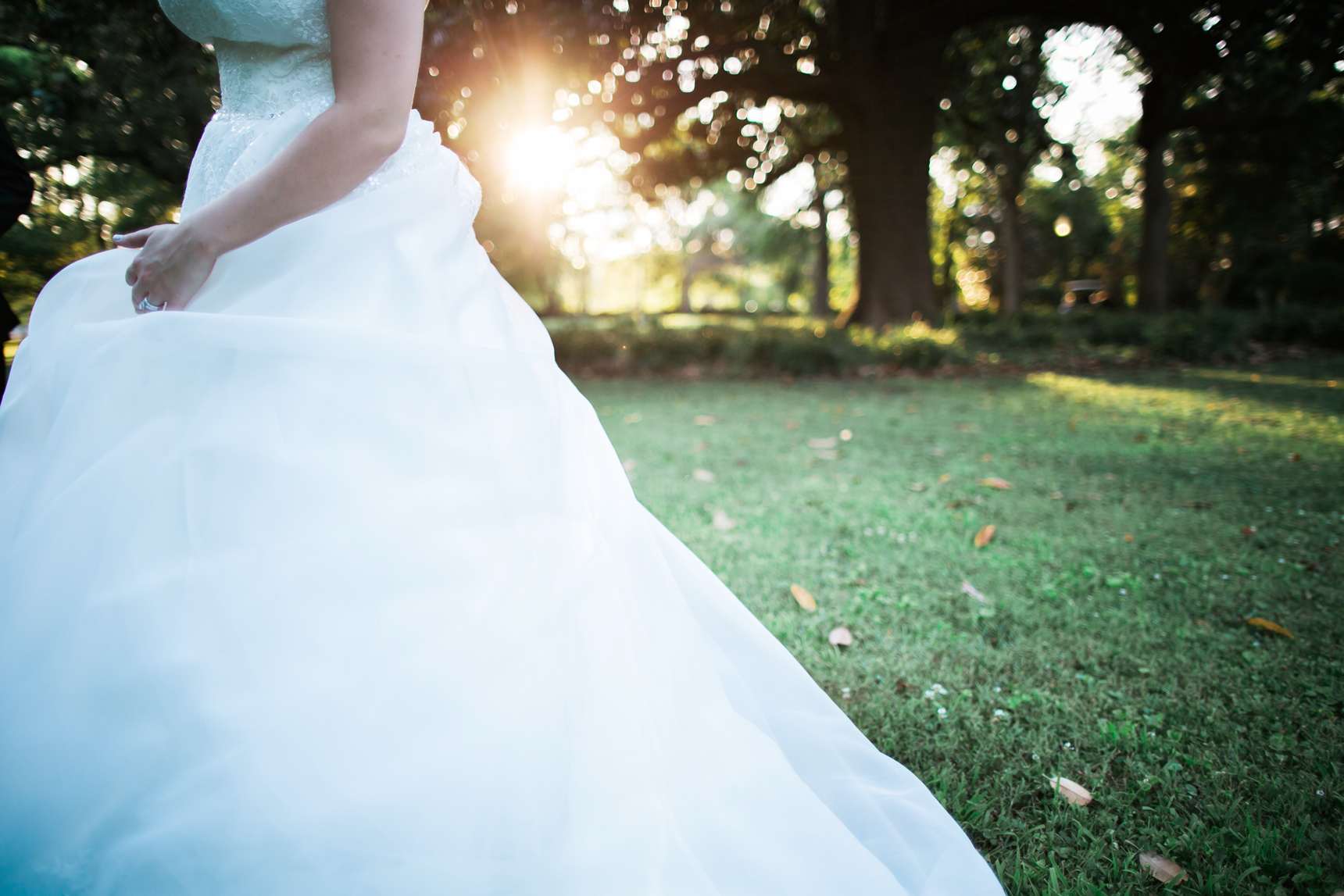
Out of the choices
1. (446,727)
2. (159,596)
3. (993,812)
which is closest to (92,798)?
(159,596)

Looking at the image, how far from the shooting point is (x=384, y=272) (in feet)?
3.67

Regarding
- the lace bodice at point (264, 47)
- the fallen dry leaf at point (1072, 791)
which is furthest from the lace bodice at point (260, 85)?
the fallen dry leaf at point (1072, 791)

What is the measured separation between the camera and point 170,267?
1002 millimetres

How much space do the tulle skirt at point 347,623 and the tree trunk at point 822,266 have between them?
81.2 ft

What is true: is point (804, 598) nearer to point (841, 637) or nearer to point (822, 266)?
point (841, 637)

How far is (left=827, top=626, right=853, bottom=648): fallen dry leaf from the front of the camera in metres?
2.26

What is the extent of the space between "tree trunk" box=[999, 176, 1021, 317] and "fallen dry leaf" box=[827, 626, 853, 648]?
20.4 metres

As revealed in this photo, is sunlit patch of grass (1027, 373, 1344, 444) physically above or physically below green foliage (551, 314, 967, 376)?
below

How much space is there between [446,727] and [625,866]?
0.37 metres

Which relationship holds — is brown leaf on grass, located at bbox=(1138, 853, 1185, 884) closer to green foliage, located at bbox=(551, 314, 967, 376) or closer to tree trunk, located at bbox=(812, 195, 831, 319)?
green foliage, located at bbox=(551, 314, 967, 376)

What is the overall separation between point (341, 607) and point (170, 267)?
633mm

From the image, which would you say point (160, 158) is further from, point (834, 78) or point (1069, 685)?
point (1069, 685)

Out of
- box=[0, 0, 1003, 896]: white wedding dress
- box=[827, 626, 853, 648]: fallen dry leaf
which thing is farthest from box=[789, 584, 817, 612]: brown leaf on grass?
box=[0, 0, 1003, 896]: white wedding dress

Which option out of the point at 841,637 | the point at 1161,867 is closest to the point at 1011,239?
the point at 841,637
